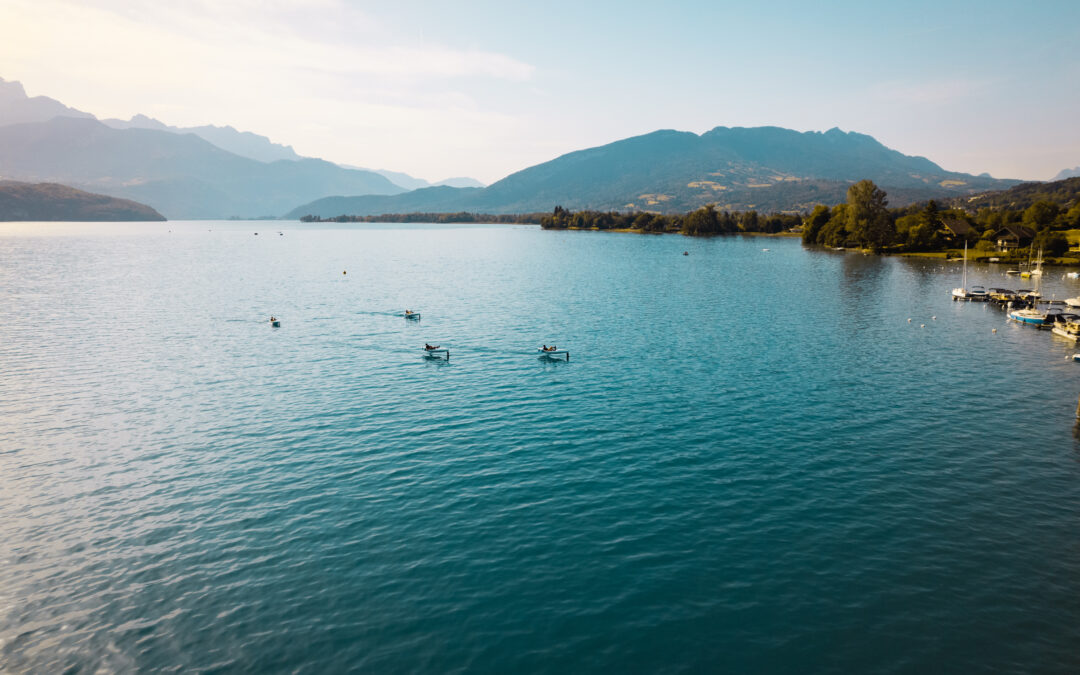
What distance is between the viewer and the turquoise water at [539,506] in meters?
24.0

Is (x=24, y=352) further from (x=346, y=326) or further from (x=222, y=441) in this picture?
(x=222, y=441)

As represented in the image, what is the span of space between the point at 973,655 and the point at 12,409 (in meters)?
74.6

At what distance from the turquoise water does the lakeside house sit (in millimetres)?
147994

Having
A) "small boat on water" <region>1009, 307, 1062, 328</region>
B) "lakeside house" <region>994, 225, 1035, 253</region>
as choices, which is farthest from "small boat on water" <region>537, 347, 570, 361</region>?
"lakeside house" <region>994, 225, 1035, 253</region>

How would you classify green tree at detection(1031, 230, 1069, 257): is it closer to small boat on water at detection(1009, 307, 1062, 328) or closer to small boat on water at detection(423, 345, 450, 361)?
small boat on water at detection(1009, 307, 1062, 328)

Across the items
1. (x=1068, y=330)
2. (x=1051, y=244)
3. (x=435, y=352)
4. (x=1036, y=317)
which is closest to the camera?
(x=435, y=352)

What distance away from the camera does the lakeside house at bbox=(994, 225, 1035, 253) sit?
7343 inches

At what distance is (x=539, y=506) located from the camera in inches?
1375

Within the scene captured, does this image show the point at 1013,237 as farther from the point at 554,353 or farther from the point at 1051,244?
the point at 554,353

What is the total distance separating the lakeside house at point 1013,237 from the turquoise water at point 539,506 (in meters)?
148

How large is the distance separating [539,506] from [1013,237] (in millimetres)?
228272

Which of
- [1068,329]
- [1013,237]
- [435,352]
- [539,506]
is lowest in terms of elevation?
[539,506]

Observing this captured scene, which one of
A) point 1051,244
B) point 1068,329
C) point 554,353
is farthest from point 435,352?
point 1051,244

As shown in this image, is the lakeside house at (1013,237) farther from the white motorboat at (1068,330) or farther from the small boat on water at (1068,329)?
the white motorboat at (1068,330)
